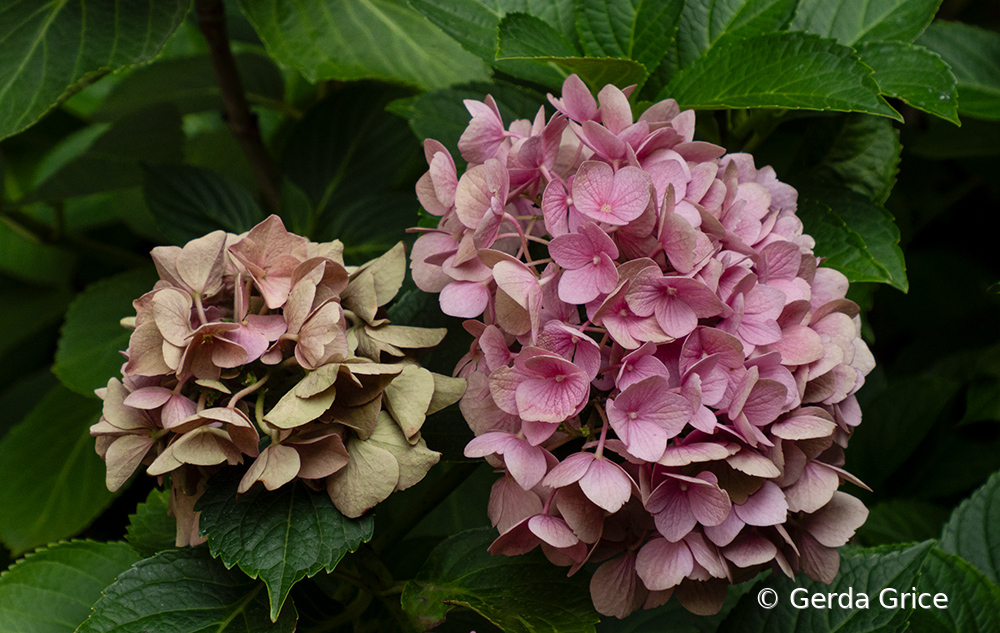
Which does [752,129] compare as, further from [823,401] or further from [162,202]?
[162,202]

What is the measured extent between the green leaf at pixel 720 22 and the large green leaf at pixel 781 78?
4 cm

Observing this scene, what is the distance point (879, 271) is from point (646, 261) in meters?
0.24

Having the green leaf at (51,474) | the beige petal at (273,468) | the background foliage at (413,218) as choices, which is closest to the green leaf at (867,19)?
the background foliage at (413,218)

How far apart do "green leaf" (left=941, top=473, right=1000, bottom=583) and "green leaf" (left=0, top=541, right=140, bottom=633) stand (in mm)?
715

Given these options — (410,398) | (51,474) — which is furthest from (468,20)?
(51,474)

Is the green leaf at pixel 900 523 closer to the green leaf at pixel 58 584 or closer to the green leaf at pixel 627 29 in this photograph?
the green leaf at pixel 627 29

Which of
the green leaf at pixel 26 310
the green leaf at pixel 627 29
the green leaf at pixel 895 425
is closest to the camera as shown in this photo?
the green leaf at pixel 627 29

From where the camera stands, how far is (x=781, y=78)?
584 millimetres

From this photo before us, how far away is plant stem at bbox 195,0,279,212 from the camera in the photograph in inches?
32.8

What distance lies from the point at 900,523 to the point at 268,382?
0.69 metres

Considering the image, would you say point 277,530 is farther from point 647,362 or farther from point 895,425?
point 895,425

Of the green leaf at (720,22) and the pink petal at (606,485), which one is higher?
the green leaf at (720,22)

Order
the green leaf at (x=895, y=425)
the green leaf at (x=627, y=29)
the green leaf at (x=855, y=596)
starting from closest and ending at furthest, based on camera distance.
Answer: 1. the green leaf at (x=855, y=596)
2. the green leaf at (x=627, y=29)
3. the green leaf at (x=895, y=425)

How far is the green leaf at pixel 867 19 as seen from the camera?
71cm
